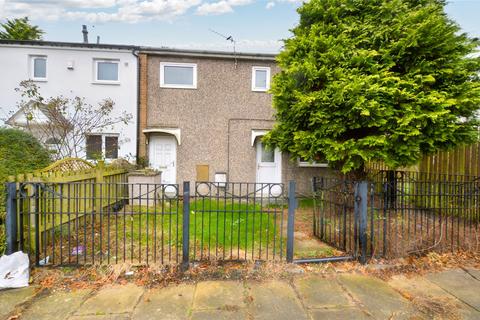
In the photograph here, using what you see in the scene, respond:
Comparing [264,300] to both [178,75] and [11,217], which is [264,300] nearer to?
[11,217]

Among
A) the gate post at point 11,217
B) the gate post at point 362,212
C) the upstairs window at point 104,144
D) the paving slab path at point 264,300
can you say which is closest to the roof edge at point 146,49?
the upstairs window at point 104,144

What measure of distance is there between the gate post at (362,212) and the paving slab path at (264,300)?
1.68ft

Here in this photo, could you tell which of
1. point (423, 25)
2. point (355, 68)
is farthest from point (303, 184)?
point (423, 25)

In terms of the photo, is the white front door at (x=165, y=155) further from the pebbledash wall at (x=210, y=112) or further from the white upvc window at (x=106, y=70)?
the white upvc window at (x=106, y=70)

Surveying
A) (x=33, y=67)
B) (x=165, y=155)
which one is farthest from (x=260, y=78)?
(x=33, y=67)

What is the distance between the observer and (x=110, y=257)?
13.0 feet

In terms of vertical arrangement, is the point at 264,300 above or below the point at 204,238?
below

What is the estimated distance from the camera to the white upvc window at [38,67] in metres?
8.95

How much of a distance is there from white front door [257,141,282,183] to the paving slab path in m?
5.90

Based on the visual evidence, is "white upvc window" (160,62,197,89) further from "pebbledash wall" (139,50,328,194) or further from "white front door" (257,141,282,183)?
"white front door" (257,141,282,183)

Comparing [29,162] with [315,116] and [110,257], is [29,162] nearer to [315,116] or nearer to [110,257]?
[110,257]

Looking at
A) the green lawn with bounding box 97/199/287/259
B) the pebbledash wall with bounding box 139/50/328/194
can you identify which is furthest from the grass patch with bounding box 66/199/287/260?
the pebbledash wall with bounding box 139/50/328/194

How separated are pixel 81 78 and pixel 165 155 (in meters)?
3.95

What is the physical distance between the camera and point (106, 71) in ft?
29.8
